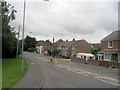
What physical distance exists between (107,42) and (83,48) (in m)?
27.4

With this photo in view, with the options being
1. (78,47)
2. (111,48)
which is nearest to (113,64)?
(111,48)

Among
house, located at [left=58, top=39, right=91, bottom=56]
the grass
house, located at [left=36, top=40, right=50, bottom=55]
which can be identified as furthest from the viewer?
house, located at [left=36, top=40, right=50, bottom=55]

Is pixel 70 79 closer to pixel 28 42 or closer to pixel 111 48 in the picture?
pixel 111 48

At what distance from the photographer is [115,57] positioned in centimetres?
2630

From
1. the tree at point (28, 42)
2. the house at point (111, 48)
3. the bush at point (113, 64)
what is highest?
the tree at point (28, 42)

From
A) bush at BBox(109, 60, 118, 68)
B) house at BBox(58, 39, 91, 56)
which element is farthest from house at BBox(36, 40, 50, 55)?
bush at BBox(109, 60, 118, 68)

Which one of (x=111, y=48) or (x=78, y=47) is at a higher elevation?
(x=78, y=47)

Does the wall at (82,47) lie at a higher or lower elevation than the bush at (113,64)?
higher

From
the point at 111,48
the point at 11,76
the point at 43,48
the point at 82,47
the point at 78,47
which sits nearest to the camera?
the point at 11,76

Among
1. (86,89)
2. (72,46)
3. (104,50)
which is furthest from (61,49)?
(86,89)

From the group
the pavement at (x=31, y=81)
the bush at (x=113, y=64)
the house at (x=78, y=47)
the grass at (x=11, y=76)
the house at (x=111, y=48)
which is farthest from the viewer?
the house at (x=78, y=47)

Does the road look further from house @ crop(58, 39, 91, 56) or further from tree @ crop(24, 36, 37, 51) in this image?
tree @ crop(24, 36, 37, 51)

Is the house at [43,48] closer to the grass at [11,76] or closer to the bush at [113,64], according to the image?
the bush at [113,64]

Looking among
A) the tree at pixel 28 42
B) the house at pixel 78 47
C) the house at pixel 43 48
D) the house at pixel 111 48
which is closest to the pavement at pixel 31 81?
the house at pixel 111 48
